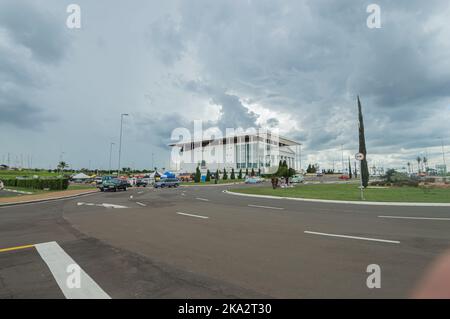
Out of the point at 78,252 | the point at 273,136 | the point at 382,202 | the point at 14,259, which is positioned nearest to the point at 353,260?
the point at 78,252

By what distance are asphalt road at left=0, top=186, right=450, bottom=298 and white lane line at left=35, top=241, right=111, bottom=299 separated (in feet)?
0.25

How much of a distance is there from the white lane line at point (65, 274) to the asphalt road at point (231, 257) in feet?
0.25

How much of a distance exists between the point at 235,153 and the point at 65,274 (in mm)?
92038

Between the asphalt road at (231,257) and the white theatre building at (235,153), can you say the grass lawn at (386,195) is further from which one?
the white theatre building at (235,153)

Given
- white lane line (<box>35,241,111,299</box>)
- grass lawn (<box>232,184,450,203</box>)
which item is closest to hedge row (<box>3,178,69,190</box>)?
grass lawn (<box>232,184,450,203</box>)

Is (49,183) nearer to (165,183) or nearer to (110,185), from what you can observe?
(110,185)

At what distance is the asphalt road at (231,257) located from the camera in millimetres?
3613

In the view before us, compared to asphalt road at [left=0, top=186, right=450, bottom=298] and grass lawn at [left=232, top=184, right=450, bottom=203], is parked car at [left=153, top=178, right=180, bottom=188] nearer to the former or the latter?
grass lawn at [left=232, top=184, right=450, bottom=203]

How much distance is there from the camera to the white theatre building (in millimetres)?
92500

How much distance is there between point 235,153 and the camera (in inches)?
3777

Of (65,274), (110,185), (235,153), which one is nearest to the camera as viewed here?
(65,274)

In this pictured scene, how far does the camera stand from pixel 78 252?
5590mm

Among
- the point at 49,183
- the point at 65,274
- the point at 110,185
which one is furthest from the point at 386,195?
the point at 49,183
